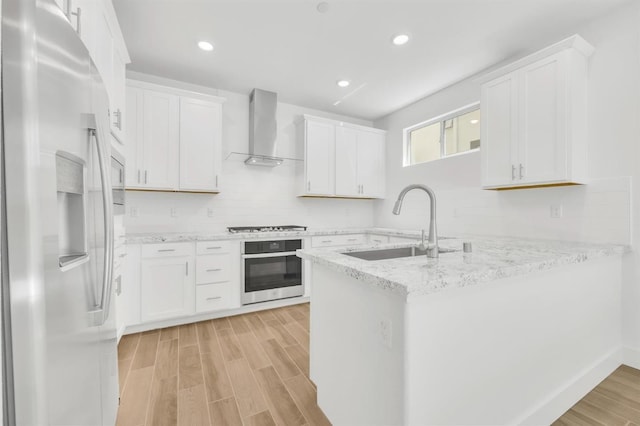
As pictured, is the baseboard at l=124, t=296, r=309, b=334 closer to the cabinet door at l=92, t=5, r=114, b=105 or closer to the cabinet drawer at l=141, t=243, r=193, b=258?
the cabinet drawer at l=141, t=243, r=193, b=258

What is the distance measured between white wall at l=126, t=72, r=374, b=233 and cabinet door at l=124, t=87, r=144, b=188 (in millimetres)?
372

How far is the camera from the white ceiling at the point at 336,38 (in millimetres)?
2207

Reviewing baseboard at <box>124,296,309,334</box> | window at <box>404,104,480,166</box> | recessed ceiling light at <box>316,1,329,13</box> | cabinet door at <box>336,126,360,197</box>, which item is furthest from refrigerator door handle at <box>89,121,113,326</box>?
window at <box>404,104,480,166</box>

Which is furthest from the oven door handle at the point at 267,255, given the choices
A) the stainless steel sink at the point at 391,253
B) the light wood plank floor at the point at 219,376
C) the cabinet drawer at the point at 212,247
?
the stainless steel sink at the point at 391,253

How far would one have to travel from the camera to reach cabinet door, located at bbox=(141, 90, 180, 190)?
294cm

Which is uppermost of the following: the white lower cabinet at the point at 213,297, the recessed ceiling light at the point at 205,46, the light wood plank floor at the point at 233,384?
the recessed ceiling light at the point at 205,46

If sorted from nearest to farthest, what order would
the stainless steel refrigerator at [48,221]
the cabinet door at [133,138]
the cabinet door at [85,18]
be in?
1. the stainless steel refrigerator at [48,221]
2. the cabinet door at [85,18]
3. the cabinet door at [133,138]

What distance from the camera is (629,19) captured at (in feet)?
7.09

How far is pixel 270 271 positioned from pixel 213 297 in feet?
2.22

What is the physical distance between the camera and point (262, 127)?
12.1 ft

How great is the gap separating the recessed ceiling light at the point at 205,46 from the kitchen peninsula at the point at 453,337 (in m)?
2.43

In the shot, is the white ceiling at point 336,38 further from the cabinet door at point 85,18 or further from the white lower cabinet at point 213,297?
the white lower cabinet at point 213,297

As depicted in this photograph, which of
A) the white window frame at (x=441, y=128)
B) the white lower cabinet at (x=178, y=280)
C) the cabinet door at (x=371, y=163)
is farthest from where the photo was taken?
the cabinet door at (x=371, y=163)

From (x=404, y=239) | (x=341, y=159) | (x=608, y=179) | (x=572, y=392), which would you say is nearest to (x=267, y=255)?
(x=404, y=239)
